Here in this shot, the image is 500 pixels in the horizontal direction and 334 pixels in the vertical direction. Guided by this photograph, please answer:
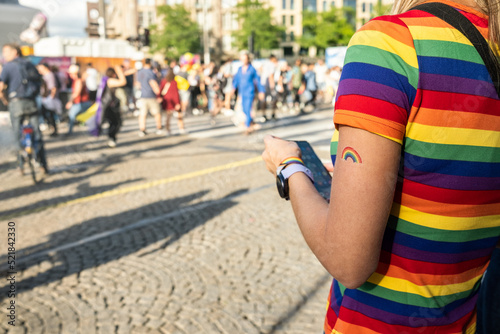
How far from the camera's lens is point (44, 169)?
791cm

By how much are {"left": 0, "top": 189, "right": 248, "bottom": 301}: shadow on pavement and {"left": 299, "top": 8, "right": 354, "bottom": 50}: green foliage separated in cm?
6735

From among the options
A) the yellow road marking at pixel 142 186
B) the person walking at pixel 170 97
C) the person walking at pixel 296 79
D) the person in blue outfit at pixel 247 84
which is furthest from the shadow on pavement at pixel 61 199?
the person walking at pixel 296 79

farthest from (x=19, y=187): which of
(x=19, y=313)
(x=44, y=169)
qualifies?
(x=19, y=313)

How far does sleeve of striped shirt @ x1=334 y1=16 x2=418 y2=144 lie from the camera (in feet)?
2.90

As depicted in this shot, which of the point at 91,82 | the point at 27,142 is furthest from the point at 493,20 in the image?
the point at 91,82

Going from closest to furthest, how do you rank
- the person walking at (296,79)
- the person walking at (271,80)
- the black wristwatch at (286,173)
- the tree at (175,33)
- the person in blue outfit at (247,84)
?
the black wristwatch at (286,173) < the person in blue outfit at (247,84) < the person walking at (271,80) < the person walking at (296,79) < the tree at (175,33)

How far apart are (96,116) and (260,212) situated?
652cm

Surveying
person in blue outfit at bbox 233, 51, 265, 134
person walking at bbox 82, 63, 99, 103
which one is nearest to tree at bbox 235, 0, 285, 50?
person walking at bbox 82, 63, 99, 103

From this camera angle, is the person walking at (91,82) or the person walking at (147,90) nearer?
the person walking at (147,90)

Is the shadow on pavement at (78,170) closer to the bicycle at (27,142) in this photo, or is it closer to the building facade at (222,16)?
the bicycle at (27,142)

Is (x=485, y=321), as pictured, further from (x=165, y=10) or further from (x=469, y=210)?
(x=165, y=10)

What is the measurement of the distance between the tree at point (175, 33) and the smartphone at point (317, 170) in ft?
228

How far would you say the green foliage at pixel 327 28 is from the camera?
7025 cm

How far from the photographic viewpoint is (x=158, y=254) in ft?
14.0
